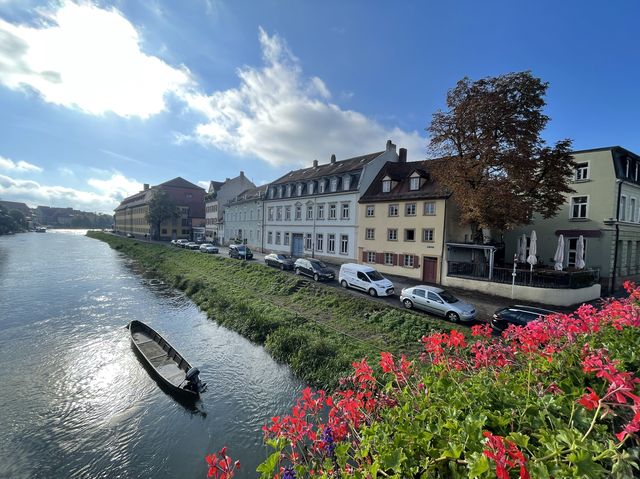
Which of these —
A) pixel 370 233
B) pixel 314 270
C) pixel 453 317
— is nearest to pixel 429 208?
pixel 370 233

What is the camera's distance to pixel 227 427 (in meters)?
9.67

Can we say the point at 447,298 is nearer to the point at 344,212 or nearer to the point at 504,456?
the point at 504,456

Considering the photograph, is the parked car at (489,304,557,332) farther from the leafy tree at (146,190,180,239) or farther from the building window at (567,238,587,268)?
the leafy tree at (146,190,180,239)

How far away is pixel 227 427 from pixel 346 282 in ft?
44.8

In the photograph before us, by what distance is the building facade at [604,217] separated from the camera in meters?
23.3

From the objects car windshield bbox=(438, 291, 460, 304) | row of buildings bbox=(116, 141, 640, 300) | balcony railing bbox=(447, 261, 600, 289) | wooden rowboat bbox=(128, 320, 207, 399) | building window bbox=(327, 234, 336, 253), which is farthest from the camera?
building window bbox=(327, 234, 336, 253)

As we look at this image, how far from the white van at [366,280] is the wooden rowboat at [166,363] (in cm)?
1184

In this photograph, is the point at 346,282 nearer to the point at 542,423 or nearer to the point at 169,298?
the point at 169,298

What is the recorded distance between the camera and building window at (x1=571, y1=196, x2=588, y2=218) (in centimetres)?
2452

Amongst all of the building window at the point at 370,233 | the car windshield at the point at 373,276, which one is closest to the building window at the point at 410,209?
the building window at the point at 370,233

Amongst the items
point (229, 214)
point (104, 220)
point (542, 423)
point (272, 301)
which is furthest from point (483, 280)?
point (104, 220)

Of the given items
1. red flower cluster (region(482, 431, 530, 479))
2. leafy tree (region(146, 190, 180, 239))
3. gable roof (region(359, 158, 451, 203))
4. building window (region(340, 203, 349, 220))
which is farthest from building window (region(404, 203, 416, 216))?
leafy tree (region(146, 190, 180, 239))

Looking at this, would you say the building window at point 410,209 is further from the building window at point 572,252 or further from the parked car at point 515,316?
the building window at point 572,252

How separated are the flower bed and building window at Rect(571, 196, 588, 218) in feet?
88.5
